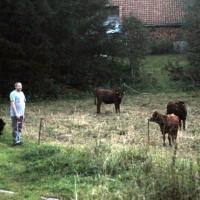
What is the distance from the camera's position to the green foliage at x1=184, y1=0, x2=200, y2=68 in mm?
38344

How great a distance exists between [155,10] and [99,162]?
137 ft

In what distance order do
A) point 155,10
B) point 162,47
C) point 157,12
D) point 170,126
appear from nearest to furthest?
point 170,126, point 162,47, point 157,12, point 155,10

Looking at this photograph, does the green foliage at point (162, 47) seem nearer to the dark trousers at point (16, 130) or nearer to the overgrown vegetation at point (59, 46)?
the overgrown vegetation at point (59, 46)

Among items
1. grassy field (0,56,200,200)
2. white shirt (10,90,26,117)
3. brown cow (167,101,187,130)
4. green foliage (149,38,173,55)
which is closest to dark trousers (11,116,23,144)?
white shirt (10,90,26,117)

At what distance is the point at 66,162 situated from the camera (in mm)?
13328

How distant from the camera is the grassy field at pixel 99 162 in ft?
30.9

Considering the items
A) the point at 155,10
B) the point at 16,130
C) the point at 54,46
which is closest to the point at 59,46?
the point at 54,46

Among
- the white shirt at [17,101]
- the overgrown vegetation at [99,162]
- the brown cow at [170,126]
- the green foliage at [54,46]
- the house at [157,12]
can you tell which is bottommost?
the overgrown vegetation at [99,162]

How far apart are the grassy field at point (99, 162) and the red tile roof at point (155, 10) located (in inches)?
1114

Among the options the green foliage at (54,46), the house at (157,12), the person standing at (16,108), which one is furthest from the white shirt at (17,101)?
the house at (157,12)

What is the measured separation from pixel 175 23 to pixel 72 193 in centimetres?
4187

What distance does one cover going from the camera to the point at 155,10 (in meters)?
53.3

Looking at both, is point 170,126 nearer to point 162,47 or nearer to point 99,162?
point 99,162

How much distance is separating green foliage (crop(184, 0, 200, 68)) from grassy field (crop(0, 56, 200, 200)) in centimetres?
1419
